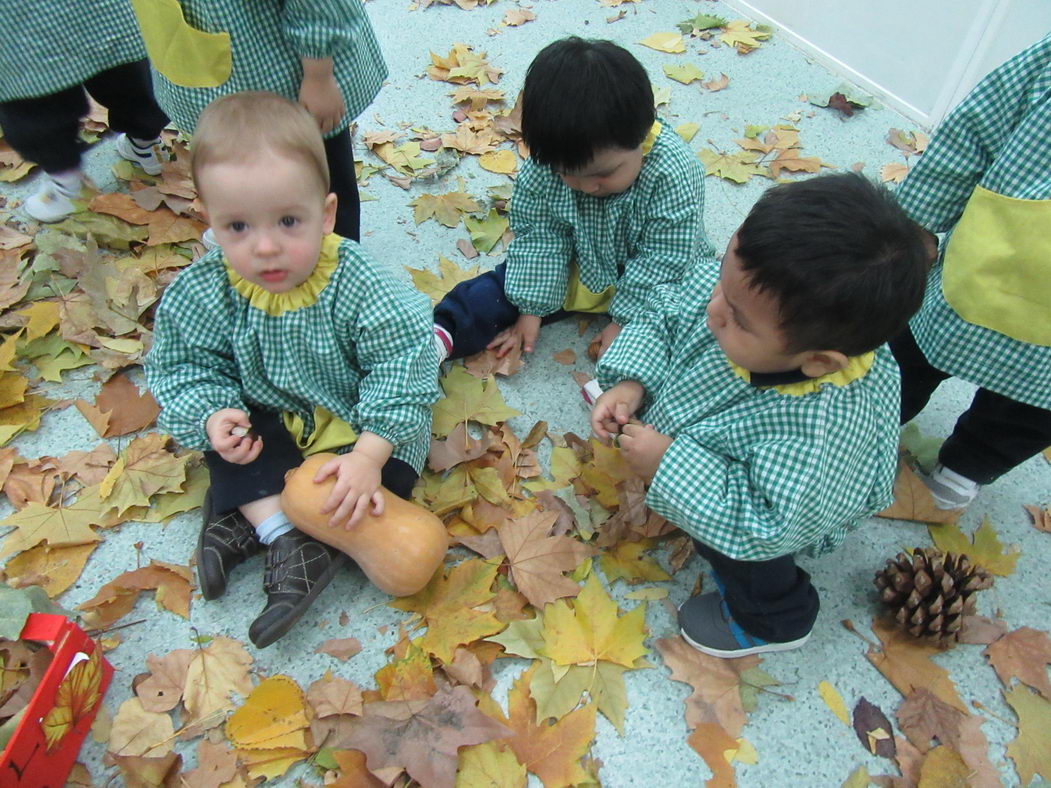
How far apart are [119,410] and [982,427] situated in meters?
2.12

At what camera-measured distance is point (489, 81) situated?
316 centimetres

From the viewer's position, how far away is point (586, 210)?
Answer: 1.88 m

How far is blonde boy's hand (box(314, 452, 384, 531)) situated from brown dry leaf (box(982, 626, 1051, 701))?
1.32 meters

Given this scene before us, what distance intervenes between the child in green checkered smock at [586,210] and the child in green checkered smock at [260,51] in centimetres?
45

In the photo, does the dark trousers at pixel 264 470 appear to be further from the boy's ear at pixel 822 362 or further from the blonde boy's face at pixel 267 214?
the boy's ear at pixel 822 362

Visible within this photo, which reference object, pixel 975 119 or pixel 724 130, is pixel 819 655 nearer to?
pixel 975 119

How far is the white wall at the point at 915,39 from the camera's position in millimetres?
2682

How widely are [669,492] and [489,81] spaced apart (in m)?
2.49

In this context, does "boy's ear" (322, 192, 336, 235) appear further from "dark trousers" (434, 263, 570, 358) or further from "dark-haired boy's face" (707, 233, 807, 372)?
"dark-haired boy's face" (707, 233, 807, 372)

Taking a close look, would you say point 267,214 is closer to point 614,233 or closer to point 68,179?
point 614,233

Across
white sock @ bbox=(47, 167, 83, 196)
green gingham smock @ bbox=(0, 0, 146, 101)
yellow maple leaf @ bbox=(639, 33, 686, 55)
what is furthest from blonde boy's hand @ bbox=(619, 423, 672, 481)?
yellow maple leaf @ bbox=(639, 33, 686, 55)

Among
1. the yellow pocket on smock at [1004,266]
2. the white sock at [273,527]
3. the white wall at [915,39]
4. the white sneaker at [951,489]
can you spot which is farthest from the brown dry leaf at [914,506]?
the white wall at [915,39]

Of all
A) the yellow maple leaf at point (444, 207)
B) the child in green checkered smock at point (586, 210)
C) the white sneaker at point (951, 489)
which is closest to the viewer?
the child in green checkered smock at point (586, 210)

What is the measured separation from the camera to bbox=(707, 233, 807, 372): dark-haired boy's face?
1098mm
